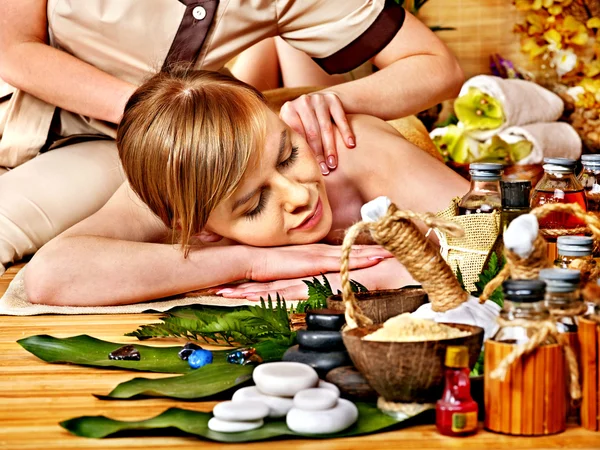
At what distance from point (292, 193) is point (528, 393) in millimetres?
801

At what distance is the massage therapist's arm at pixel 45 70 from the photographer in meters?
2.18

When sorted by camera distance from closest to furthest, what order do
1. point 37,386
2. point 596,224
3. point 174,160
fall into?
point 596,224 < point 37,386 < point 174,160

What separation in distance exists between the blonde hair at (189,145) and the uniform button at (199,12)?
0.42m

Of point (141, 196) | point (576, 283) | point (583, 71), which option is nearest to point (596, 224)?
point (576, 283)

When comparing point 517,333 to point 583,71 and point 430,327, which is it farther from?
point 583,71

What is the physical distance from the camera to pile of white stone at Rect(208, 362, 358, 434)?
1.04m

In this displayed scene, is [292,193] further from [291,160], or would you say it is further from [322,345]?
[322,345]

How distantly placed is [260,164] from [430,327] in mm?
732

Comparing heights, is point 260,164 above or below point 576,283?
above

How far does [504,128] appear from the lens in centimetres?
332

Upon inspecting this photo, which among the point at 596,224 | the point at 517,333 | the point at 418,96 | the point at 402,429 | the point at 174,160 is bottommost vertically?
the point at 402,429

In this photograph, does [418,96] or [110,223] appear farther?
[418,96]

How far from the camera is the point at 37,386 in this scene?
1278 mm

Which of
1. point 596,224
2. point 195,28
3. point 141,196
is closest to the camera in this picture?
point 596,224
